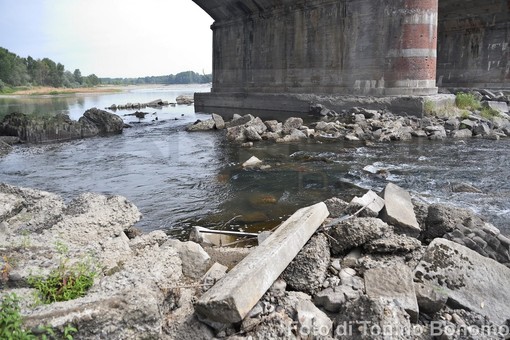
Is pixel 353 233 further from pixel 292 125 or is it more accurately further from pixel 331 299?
pixel 292 125

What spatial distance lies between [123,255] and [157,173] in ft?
20.8

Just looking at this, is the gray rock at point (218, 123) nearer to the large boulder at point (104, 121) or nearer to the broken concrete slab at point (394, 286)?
the large boulder at point (104, 121)

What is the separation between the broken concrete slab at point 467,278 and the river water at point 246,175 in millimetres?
2205

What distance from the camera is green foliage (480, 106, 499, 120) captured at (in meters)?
15.5

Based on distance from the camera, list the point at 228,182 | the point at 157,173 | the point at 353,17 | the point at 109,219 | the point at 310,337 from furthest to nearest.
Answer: the point at 353,17, the point at 157,173, the point at 228,182, the point at 109,219, the point at 310,337

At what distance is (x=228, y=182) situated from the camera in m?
8.39

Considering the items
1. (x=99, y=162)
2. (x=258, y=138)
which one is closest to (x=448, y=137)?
(x=258, y=138)

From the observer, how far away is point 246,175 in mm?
8906

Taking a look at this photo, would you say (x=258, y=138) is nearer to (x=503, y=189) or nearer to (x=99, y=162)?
(x=99, y=162)

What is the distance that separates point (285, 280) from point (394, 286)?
2.78 feet

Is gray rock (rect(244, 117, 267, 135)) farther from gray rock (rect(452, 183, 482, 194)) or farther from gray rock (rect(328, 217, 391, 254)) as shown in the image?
gray rock (rect(328, 217, 391, 254))

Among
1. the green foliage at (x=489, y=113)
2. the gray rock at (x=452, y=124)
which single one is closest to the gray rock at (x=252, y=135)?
the gray rock at (x=452, y=124)

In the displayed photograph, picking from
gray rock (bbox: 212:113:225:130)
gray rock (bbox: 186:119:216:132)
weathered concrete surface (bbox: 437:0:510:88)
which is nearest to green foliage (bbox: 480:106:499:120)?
weathered concrete surface (bbox: 437:0:510:88)

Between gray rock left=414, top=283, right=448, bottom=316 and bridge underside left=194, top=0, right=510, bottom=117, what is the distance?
1401 cm
